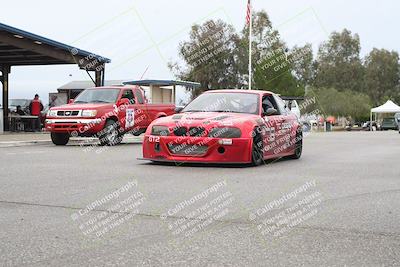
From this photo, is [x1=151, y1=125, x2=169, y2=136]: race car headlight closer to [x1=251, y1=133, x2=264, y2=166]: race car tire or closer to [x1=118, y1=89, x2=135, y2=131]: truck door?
[x1=251, y1=133, x2=264, y2=166]: race car tire

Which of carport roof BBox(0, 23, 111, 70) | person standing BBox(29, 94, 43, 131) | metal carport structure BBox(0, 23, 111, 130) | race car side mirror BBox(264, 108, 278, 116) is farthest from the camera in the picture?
person standing BBox(29, 94, 43, 131)

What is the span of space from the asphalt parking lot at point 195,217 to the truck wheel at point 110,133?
7.04 meters

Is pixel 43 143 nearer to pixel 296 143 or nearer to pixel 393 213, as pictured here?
pixel 296 143

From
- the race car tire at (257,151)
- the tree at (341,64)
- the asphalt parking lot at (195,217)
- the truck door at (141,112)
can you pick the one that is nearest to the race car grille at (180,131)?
the asphalt parking lot at (195,217)

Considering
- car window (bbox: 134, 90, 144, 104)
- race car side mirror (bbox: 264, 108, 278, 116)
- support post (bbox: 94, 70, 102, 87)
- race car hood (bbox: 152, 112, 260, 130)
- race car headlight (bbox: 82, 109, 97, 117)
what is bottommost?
race car hood (bbox: 152, 112, 260, 130)

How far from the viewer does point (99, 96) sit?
18484 mm

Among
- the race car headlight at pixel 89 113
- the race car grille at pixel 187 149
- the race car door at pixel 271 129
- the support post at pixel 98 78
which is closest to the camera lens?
the race car grille at pixel 187 149

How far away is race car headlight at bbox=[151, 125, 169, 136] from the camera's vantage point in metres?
11.0

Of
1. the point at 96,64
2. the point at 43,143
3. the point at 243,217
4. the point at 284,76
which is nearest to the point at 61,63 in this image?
the point at 96,64

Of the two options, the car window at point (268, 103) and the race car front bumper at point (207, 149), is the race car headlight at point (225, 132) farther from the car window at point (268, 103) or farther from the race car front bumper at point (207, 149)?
the car window at point (268, 103)

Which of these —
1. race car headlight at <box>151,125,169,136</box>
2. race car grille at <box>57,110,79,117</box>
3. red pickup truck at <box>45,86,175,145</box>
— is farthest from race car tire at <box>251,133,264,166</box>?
race car grille at <box>57,110,79,117</box>

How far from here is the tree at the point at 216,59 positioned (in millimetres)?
66812

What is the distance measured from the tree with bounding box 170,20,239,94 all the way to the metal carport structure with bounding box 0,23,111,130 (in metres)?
37.0

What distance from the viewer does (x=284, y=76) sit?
6231 cm
